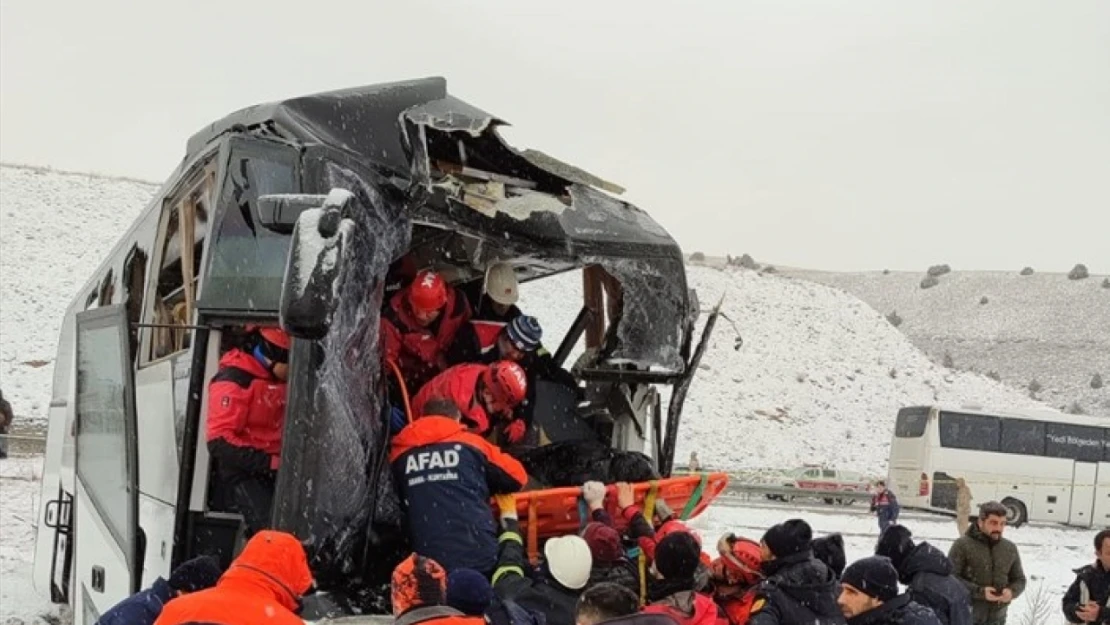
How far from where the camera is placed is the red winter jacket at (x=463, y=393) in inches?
216

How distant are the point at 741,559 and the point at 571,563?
1344 mm

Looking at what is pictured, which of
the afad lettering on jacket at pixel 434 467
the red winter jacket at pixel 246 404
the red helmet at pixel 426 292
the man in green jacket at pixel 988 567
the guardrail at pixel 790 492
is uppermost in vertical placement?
the red helmet at pixel 426 292

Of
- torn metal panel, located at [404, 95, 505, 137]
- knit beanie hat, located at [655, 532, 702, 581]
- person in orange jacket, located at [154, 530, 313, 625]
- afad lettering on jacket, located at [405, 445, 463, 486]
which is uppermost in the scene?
torn metal panel, located at [404, 95, 505, 137]

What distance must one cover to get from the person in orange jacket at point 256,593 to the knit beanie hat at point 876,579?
249cm

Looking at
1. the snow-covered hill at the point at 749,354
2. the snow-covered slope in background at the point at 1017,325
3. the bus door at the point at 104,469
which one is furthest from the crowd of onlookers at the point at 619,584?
the snow-covered slope in background at the point at 1017,325

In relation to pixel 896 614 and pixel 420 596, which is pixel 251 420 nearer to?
pixel 420 596

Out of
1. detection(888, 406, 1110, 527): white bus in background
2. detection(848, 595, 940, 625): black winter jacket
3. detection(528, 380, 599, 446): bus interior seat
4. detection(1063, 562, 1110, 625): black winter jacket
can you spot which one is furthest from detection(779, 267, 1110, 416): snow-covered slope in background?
detection(848, 595, 940, 625): black winter jacket

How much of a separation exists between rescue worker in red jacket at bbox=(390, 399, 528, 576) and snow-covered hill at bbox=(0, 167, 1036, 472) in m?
23.8

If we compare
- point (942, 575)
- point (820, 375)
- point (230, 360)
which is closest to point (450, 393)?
point (230, 360)

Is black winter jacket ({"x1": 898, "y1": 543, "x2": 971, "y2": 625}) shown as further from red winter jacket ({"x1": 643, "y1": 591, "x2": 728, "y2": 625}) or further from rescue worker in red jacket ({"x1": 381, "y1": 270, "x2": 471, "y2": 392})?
rescue worker in red jacket ({"x1": 381, "y1": 270, "x2": 471, "y2": 392})

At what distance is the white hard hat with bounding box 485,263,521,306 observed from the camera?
6.36 meters

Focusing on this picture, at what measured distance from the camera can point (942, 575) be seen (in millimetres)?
5621

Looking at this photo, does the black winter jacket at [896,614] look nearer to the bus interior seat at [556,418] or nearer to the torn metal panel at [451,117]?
the bus interior seat at [556,418]

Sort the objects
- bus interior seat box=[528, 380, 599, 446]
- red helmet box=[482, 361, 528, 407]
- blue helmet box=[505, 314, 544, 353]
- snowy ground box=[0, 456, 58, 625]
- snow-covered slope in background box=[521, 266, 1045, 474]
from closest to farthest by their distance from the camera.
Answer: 1. red helmet box=[482, 361, 528, 407]
2. blue helmet box=[505, 314, 544, 353]
3. bus interior seat box=[528, 380, 599, 446]
4. snowy ground box=[0, 456, 58, 625]
5. snow-covered slope in background box=[521, 266, 1045, 474]
